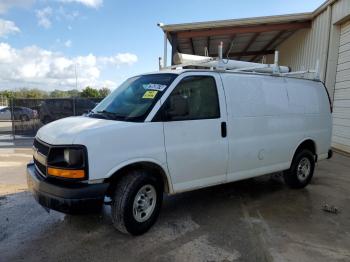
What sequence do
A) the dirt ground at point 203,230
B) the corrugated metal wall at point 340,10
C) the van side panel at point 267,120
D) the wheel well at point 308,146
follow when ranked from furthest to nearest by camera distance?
1. the corrugated metal wall at point 340,10
2. the wheel well at point 308,146
3. the van side panel at point 267,120
4. the dirt ground at point 203,230

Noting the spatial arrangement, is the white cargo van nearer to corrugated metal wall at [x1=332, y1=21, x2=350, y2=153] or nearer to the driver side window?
the driver side window

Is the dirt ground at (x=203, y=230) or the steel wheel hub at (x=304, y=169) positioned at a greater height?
the steel wheel hub at (x=304, y=169)

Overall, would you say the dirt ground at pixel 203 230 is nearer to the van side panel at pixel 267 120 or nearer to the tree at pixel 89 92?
the van side panel at pixel 267 120

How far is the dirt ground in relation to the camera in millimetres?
3277

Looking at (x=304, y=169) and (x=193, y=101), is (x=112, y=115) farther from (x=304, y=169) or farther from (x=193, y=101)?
(x=304, y=169)

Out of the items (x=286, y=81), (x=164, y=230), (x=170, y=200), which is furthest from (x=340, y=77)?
(x=164, y=230)

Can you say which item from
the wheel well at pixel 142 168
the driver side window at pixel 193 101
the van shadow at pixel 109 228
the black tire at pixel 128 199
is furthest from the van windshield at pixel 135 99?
the van shadow at pixel 109 228

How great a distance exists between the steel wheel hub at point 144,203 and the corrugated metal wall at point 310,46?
5987mm

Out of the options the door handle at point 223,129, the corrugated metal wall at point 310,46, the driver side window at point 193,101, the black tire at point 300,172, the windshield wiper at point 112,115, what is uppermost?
the corrugated metal wall at point 310,46

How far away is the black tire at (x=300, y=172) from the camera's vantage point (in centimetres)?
546

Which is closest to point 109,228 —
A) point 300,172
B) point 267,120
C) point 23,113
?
point 267,120

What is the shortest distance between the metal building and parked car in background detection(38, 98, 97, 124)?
15.3 ft

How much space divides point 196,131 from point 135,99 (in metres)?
0.91

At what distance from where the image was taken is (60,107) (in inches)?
544
